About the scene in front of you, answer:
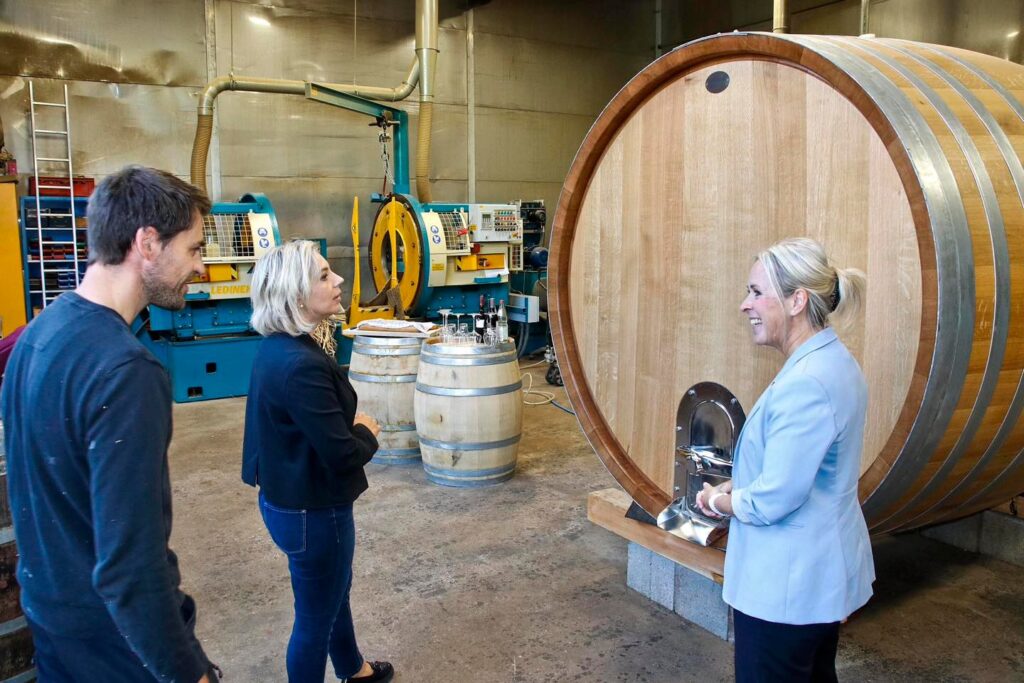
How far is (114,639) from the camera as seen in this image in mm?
1444

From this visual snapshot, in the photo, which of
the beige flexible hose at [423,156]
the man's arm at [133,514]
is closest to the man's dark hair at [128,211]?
the man's arm at [133,514]

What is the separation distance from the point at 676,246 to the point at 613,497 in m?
1.18

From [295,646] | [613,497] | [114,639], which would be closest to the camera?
[114,639]

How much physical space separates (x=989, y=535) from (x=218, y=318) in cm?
620

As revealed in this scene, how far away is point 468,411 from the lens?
4539mm

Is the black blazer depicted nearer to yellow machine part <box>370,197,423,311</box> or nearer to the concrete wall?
yellow machine part <box>370,197,423,311</box>

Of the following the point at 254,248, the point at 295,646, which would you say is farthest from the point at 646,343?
the point at 254,248

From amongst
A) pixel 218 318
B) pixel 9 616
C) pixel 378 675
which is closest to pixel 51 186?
pixel 218 318

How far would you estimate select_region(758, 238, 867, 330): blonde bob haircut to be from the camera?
5.46ft

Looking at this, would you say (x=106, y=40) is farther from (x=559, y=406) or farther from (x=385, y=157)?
(x=559, y=406)

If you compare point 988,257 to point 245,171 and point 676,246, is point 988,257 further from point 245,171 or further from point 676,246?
point 245,171

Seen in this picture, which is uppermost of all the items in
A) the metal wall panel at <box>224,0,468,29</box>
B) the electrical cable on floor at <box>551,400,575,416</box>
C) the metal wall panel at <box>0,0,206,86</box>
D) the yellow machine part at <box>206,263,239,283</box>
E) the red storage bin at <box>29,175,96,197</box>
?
the metal wall panel at <box>224,0,468,29</box>

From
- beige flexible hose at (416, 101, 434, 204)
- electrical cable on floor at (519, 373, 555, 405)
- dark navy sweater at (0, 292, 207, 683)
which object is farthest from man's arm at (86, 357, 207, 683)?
beige flexible hose at (416, 101, 434, 204)

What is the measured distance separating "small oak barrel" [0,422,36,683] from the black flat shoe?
→ 974 mm
